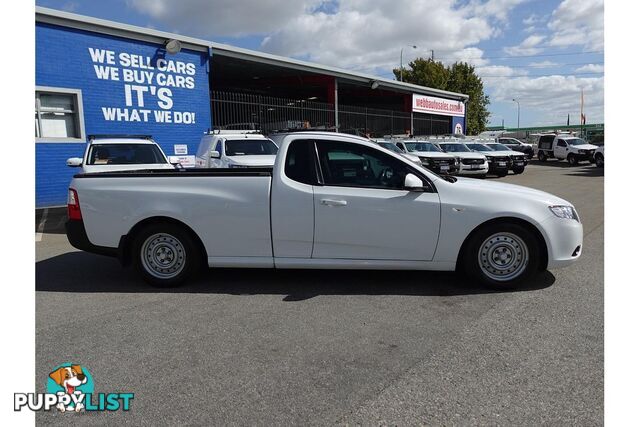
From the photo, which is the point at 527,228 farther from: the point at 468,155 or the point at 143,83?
the point at 468,155

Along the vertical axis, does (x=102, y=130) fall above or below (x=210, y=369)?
above

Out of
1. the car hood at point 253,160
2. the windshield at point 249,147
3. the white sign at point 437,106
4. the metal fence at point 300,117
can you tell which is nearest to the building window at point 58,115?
the windshield at point 249,147

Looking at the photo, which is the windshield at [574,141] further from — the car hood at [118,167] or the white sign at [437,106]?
the car hood at [118,167]

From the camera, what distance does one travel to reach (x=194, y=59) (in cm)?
1659

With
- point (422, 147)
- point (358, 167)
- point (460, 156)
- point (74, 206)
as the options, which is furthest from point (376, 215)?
point (422, 147)

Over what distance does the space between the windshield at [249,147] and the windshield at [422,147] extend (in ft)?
32.5

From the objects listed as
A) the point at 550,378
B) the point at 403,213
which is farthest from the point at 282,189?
the point at 550,378

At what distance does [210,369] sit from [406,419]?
1.50 metres

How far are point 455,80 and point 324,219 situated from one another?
5316 cm

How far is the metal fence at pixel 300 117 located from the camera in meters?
19.3

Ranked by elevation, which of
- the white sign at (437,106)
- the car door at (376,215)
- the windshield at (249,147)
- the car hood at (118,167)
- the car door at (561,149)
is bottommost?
the car door at (376,215)

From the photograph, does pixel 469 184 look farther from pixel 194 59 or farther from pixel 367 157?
pixel 194 59

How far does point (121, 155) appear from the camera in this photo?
10.5 meters

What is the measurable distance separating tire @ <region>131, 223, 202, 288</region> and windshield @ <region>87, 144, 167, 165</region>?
5.55m
